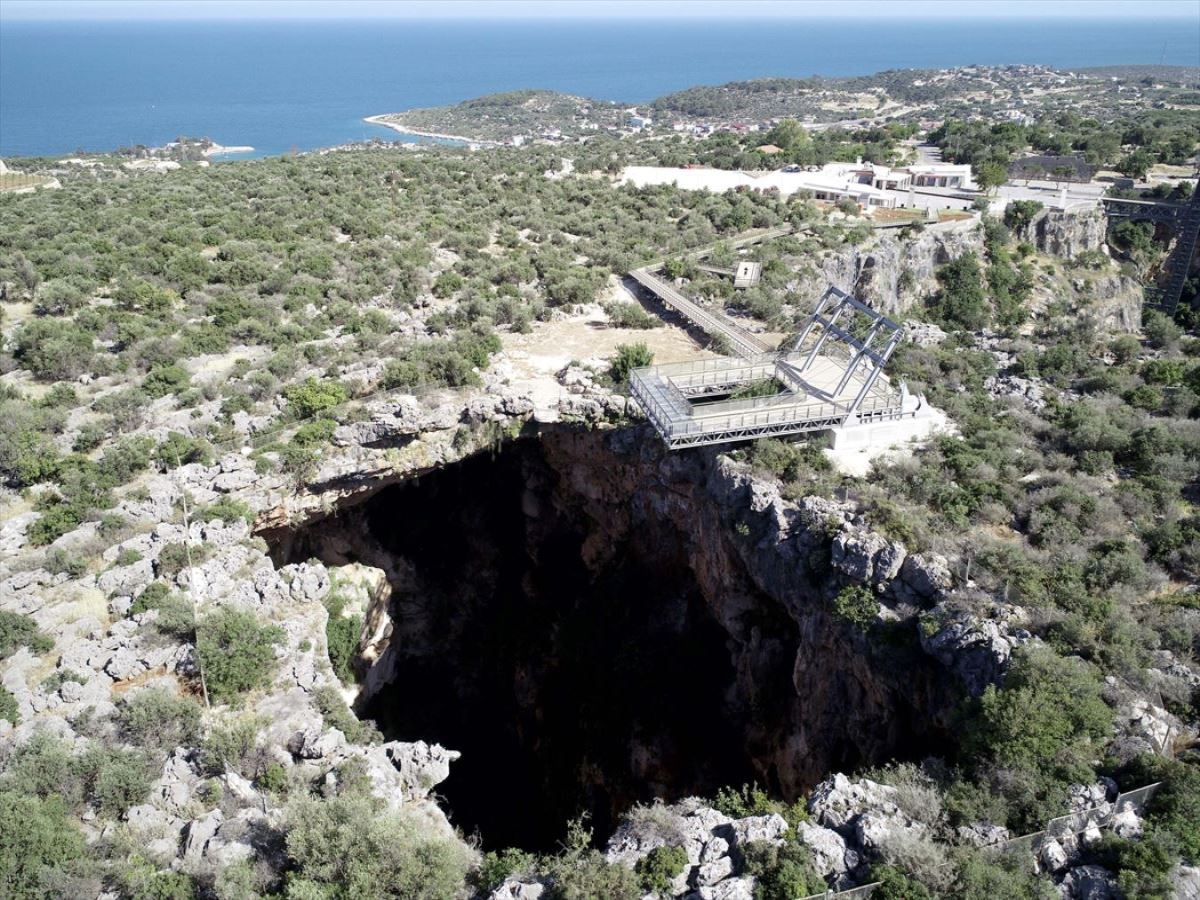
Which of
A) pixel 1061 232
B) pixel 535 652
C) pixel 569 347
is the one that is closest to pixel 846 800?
pixel 535 652

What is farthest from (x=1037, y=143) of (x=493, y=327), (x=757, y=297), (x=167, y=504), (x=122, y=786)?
(x=122, y=786)

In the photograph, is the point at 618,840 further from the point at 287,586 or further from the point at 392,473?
the point at 392,473

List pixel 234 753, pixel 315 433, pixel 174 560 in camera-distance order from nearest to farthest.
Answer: pixel 234 753 < pixel 174 560 < pixel 315 433

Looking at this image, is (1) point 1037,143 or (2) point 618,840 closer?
(2) point 618,840

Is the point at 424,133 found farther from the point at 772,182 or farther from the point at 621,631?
the point at 621,631

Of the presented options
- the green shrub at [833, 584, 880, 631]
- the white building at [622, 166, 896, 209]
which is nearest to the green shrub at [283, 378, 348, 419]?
the green shrub at [833, 584, 880, 631]

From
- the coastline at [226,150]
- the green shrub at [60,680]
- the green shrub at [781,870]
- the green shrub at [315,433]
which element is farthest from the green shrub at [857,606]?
the coastline at [226,150]
